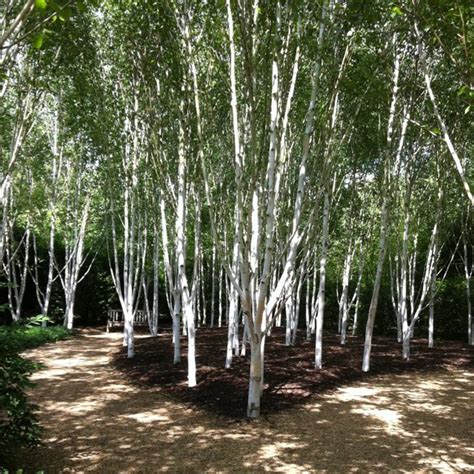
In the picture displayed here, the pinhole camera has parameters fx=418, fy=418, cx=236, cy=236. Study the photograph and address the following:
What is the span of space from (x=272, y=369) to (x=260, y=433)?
3.34 meters

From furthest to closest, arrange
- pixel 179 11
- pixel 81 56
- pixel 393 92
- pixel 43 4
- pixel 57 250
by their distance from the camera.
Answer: pixel 57 250 < pixel 81 56 < pixel 393 92 < pixel 179 11 < pixel 43 4

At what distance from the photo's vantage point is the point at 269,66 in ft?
19.7

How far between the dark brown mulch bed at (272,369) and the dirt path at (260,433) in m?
0.35

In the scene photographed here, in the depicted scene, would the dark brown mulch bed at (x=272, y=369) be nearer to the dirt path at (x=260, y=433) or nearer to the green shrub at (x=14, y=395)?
the dirt path at (x=260, y=433)

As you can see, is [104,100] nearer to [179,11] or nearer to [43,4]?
[179,11]

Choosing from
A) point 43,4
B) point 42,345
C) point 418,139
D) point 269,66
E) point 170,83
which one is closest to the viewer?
point 43,4

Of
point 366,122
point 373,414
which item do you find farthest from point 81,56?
point 373,414

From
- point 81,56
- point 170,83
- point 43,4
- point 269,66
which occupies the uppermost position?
point 81,56

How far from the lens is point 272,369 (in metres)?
8.65

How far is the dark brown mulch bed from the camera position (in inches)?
266

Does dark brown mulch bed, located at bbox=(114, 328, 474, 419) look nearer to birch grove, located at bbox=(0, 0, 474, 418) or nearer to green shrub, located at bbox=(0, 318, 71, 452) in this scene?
birch grove, located at bbox=(0, 0, 474, 418)

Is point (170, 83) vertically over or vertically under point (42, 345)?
over

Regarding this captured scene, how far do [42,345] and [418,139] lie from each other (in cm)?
1250

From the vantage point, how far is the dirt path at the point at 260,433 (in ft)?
14.6
